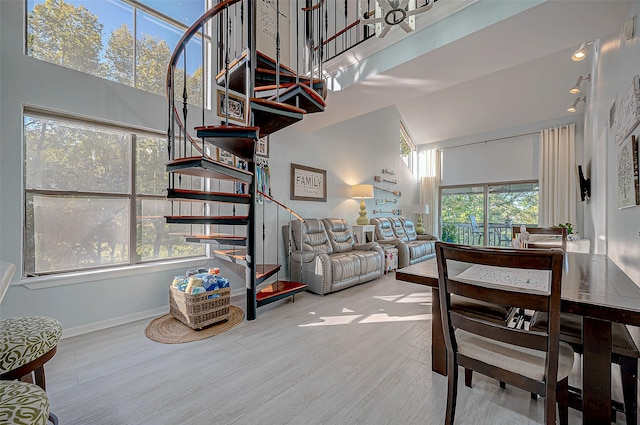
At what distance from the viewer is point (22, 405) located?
72 centimetres

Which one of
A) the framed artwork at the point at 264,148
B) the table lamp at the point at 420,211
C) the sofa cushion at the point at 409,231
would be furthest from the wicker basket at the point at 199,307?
the table lamp at the point at 420,211

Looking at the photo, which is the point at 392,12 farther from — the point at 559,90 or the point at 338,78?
the point at 559,90

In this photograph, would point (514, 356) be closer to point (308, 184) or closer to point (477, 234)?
point (308, 184)

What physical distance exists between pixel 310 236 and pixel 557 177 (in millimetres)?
5224

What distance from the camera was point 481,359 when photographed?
1261 millimetres

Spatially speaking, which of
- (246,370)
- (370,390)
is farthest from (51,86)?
(370,390)

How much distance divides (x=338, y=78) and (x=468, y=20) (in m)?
1.58

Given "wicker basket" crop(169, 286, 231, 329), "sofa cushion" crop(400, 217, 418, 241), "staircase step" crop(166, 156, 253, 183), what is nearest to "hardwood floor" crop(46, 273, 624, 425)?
"wicker basket" crop(169, 286, 231, 329)

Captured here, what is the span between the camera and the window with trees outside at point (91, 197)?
2.42m

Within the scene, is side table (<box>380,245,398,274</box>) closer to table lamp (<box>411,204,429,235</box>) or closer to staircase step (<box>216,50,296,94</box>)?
table lamp (<box>411,204,429,235</box>)

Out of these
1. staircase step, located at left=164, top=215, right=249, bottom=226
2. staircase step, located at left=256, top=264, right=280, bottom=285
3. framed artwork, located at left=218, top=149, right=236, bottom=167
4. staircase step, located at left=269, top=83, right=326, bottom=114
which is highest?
staircase step, located at left=269, top=83, right=326, bottom=114

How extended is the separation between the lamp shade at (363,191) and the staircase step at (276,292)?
254 centimetres

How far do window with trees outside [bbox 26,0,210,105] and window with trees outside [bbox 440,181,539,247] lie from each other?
21.5 feet

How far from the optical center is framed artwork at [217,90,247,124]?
354 centimetres
